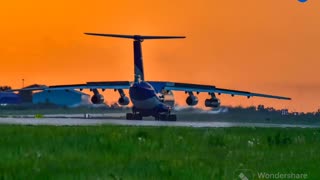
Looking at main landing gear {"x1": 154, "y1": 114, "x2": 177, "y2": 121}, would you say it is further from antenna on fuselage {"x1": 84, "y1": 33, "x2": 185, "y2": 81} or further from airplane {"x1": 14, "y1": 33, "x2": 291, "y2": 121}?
antenna on fuselage {"x1": 84, "y1": 33, "x2": 185, "y2": 81}

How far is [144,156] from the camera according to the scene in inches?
694

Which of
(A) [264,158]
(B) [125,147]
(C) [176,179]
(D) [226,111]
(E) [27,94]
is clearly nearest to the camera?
(C) [176,179]

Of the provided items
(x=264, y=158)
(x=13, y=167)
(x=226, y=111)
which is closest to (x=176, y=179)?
(x=13, y=167)

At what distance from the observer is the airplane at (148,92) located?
68.1 m

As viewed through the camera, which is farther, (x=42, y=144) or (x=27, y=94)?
(x=27, y=94)

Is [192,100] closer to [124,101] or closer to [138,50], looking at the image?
[124,101]

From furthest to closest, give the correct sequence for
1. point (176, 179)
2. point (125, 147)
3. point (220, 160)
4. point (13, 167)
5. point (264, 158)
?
1. point (125, 147)
2. point (264, 158)
3. point (220, 160)
4. point (13, 167)
5. point (176, 179)

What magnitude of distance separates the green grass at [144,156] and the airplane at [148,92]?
42071 mm

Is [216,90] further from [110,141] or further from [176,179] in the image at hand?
[176,179]

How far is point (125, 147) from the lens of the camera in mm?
19641

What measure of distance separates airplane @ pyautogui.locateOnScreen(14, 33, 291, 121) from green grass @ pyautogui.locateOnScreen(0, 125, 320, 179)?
42071mm

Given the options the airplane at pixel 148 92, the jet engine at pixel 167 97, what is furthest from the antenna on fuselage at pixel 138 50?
the jet engine at pixel 167 97

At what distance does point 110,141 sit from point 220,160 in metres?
4.56

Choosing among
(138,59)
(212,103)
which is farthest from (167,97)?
(138,59)
